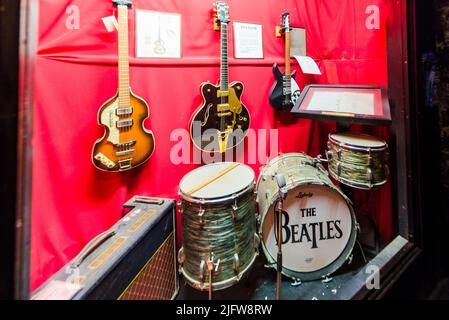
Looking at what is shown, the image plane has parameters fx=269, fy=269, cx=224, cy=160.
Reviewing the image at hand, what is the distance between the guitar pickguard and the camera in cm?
143

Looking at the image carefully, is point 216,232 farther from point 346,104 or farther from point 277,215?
point 346,104

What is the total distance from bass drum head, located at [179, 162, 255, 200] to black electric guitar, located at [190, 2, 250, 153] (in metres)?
0.25

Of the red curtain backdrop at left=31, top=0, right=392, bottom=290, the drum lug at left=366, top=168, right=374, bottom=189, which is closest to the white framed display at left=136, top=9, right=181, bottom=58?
the red curtain backdrop at left=31, top=0, right=392, bottom=290

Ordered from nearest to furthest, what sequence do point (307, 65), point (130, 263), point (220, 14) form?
point (130, 263) < point (220, 14) < point (307, 65)

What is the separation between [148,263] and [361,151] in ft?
4.27

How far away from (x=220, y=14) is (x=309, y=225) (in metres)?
1.49

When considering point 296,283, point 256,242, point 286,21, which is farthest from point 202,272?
point 286,21

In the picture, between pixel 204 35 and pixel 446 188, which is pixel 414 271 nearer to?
pixel 446 188

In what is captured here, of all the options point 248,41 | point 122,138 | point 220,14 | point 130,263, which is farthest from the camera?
point 248,41

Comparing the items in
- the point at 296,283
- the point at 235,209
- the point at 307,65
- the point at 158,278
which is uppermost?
the point at 307,65

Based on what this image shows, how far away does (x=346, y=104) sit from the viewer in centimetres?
166

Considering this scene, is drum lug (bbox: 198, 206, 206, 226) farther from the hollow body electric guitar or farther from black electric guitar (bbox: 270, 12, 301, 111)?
Answer: black electric guitar (bbox: 270, 12, 301, 111)

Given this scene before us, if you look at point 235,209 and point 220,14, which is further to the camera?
point 220,14
